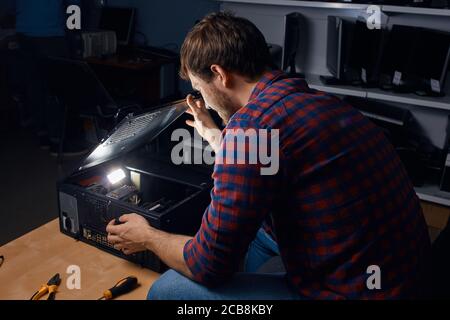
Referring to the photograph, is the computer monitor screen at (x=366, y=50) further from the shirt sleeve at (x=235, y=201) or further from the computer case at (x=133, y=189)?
the shirt sleeve at (x=235, y=201)

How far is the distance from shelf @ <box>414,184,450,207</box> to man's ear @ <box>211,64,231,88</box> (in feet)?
5.94

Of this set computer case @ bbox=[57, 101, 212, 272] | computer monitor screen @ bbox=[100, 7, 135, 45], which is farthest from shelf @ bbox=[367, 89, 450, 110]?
computer monitor screen @ bbox=[100, 7, 135, 45]

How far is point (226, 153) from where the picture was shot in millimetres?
975

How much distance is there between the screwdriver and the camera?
1158 millimetres

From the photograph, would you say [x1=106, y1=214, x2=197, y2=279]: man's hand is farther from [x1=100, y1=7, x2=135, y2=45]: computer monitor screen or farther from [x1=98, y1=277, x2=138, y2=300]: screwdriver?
[x1=100, y1=7, x2=135, y2=45]: computer monitor screen

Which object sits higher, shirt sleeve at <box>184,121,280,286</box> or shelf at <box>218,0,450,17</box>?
shelf at <box>218,0,450,17</box>

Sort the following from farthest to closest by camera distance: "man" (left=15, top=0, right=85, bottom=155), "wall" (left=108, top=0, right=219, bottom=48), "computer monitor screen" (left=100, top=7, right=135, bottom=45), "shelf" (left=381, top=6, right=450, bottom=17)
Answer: "computer monitor screen" (left=100, top=7, right=135, bottom=45)
"wall" (left=108, top=0, right=219, bottom=48)
"man" (left=15, top=0, right=85, bottom=155)
"shelf" (left=381, top=6, right=450, bottom=17)

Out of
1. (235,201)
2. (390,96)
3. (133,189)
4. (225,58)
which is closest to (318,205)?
(235,201)

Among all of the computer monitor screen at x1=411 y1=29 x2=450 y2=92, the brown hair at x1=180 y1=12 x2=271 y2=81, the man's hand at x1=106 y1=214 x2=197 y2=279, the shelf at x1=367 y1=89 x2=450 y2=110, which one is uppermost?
the brown hair at x1=180 y1=12 x2=271 y2=81

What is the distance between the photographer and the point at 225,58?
3.66 feet

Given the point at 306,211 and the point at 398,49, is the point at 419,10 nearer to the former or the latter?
the point at 398,49

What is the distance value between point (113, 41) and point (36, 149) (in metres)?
1.06
